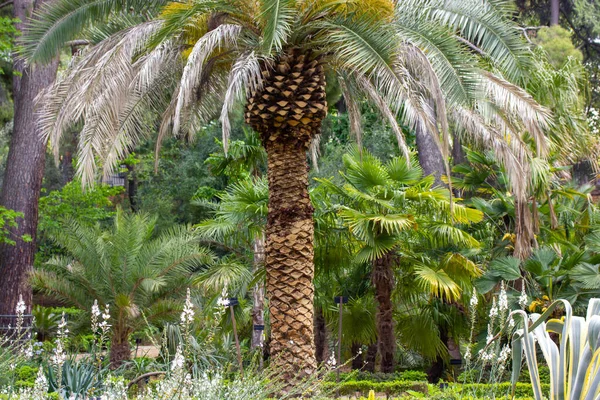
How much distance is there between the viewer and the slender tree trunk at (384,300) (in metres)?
12.3

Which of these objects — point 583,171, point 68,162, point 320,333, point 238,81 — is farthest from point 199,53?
point 583,171

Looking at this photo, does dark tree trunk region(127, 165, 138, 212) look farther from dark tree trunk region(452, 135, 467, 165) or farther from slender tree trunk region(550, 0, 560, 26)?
slender tree trunk region(550, 0, 560, 26)

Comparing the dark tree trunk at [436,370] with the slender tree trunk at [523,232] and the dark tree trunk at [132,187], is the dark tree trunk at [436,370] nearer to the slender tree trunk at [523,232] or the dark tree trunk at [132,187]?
the slender tree trunk at [523,232]

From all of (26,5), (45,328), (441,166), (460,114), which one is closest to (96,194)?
(45,328)

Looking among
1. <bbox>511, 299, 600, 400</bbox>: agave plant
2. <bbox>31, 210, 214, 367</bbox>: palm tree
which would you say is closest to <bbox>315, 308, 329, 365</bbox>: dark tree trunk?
<bbox>31, 210, 214, 367</bbox>: palm tree

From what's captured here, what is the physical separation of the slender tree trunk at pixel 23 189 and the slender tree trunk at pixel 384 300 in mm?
7553

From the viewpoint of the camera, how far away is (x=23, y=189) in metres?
16.1

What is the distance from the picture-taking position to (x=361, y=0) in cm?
877

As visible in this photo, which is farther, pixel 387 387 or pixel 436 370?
pixel 436 370

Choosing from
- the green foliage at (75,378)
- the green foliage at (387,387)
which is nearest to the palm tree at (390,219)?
the green foliage at (387,387)

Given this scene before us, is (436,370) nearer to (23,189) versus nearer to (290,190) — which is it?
(290,190)

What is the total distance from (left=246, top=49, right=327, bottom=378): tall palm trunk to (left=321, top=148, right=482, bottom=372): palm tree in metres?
1.93

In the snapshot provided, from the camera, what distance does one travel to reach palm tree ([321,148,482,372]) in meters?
11.2

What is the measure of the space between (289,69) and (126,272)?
5.48 m
